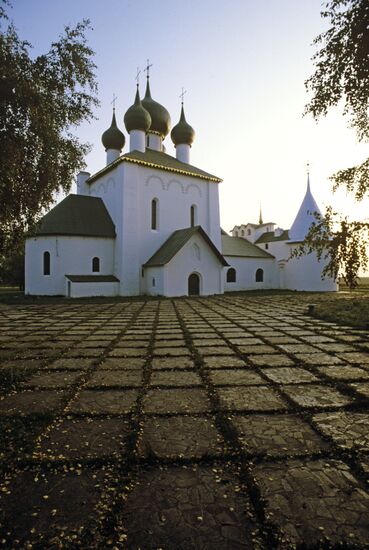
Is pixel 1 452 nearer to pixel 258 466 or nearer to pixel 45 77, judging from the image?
pixel 258 466

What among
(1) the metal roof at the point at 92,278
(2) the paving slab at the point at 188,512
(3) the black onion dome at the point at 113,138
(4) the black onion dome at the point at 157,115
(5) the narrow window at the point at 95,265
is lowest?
(2) the paving slab at the point at 188,512

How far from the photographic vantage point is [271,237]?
115 feet

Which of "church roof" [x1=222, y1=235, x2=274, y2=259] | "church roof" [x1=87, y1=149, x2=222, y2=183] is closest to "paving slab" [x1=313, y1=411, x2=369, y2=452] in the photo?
"church roof" [x1=87, y1=149, x2=222, y2=183]

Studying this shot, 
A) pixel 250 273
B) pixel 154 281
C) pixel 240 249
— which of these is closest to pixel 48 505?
pixel 154 281

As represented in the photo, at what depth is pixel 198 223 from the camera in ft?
83.7

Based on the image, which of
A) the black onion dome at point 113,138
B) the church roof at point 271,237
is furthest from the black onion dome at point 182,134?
the church roof at point 271,237

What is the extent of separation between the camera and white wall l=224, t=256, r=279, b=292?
2992 cm

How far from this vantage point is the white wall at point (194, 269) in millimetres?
20714

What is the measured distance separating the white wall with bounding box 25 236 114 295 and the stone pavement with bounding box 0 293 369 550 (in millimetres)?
16864

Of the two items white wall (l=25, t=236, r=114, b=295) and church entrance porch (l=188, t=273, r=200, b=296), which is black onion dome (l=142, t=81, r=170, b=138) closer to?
white wall (l=25, t=236, r=114, b=295)

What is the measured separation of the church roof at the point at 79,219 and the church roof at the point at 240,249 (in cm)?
1186

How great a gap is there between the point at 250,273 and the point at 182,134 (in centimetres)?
1407

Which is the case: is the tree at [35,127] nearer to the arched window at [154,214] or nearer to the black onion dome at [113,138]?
the arched window at [154,214]

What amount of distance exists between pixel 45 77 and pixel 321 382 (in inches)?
237
